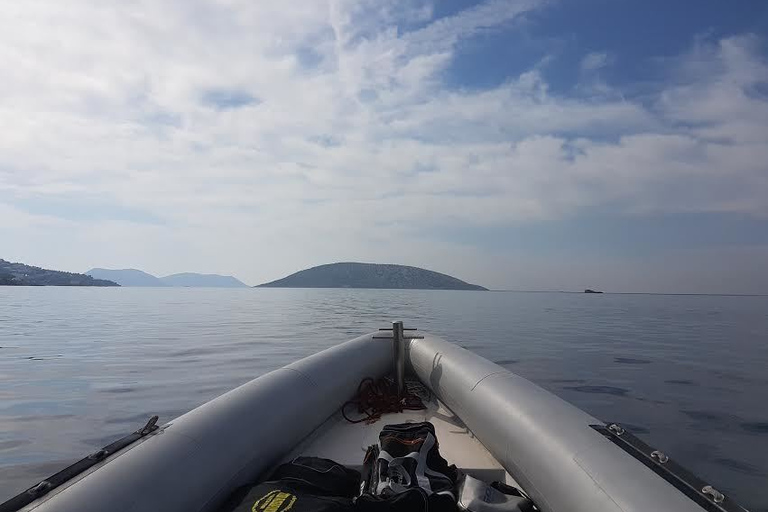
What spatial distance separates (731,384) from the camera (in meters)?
8.12

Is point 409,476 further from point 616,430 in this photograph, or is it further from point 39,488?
point 39,488

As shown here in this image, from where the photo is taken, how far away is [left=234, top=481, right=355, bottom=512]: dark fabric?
200cm

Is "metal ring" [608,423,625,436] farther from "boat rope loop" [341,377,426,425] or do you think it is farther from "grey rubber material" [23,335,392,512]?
"boat rope loop" [341,377,426,425]

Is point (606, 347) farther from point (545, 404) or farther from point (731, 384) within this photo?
point (545, 404)

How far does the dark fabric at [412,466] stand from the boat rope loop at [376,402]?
139 cm

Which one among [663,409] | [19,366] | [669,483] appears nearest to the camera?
[669,483]

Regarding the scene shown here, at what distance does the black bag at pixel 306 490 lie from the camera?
202 centimetres

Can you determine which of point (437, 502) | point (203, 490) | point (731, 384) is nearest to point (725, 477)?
point (437, 502)

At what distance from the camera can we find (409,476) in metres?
2.41

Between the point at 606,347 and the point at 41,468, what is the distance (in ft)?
39.1

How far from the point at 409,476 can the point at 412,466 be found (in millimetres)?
84

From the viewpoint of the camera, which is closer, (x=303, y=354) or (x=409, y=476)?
(x=409, y=476)

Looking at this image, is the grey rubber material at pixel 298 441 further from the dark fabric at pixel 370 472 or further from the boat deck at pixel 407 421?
the dark fabric at pixel 370 472

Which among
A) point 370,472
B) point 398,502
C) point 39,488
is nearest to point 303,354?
point 370,472
